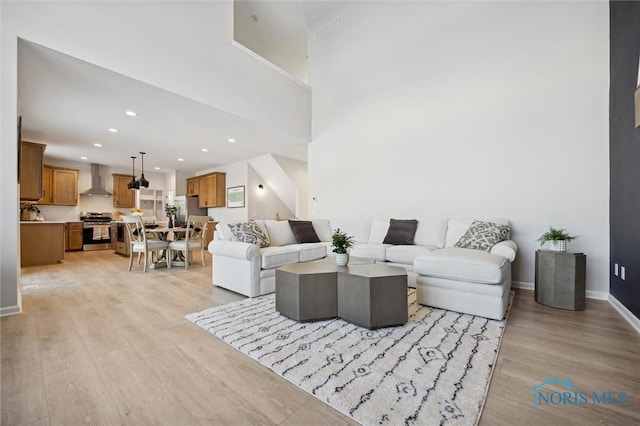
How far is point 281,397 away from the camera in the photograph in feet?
4.42

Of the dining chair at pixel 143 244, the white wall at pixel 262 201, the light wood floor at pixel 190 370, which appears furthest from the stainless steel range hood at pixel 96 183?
the light wood floor at pixel 190 370

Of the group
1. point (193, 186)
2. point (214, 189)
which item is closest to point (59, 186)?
point (193, 186)

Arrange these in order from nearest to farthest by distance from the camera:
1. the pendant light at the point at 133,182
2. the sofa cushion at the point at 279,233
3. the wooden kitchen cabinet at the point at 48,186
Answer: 1. the sofa cushion at the point at 279,233
2. the pendant light at the point at 133,182
3. the wooden kitchen cabinet at the point at 48,186

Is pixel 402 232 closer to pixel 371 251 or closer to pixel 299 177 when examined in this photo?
pixel 371 251

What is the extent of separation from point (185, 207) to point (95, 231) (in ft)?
7.81

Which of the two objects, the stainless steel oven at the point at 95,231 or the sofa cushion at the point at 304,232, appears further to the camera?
the stainless steel oven at the point at 95,231

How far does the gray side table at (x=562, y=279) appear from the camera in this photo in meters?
2.52

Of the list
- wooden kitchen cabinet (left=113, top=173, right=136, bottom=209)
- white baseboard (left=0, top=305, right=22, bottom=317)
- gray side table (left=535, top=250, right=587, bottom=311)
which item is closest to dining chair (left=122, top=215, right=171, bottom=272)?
white baseboard (left=0, top=305, right=22, bottom=317)

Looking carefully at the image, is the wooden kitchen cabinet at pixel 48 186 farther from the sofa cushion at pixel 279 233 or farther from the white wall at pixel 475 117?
the white wall at pixel 475 117

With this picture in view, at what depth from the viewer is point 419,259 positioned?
267 centimetres

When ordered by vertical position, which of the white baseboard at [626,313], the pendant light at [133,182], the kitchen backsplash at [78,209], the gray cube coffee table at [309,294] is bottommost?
the white baseboard at [626,313]

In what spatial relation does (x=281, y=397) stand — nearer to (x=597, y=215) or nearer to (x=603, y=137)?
(x=597, y=215)

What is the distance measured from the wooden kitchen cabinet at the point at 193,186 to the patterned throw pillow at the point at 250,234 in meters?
5.95

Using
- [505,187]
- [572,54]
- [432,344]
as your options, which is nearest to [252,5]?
[572,54]
